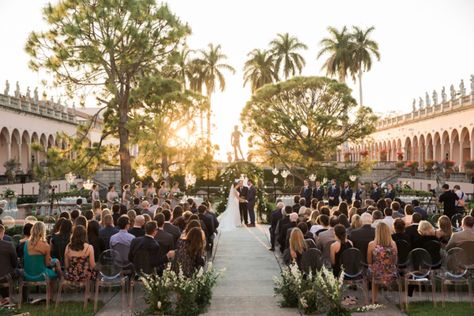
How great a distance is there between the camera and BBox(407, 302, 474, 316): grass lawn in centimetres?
927

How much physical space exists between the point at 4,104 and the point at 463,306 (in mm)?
43168

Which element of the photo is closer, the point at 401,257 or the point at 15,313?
the point at 15,313

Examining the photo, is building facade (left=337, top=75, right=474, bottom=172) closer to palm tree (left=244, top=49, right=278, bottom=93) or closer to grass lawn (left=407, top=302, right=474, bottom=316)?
palm tree (left=244, top=49, right=278, bottom=93)

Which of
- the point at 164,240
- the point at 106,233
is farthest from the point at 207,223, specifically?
the point at 164,240

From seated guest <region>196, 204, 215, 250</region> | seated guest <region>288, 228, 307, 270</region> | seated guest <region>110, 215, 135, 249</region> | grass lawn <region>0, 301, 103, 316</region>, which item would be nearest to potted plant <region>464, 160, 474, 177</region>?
seated guest <region>196, 204, 215, 250</region>

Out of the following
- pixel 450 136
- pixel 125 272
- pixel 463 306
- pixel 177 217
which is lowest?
pixel 463 306

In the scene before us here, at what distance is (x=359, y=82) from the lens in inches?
2739

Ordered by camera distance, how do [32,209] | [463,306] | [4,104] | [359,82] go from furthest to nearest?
[359,82], [4,104], [32,209], [463,306]

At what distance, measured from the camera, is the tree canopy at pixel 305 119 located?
44.4 m

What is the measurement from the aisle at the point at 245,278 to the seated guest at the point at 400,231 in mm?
2596

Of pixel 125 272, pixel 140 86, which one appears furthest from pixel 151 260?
pixel 140 86

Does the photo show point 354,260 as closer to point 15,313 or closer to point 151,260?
point 151,260

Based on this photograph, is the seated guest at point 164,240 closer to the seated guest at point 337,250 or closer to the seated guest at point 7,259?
the seated guest at point 7,259

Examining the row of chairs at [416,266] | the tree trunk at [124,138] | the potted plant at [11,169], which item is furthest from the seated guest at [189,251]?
the potted plant at [11,169]
